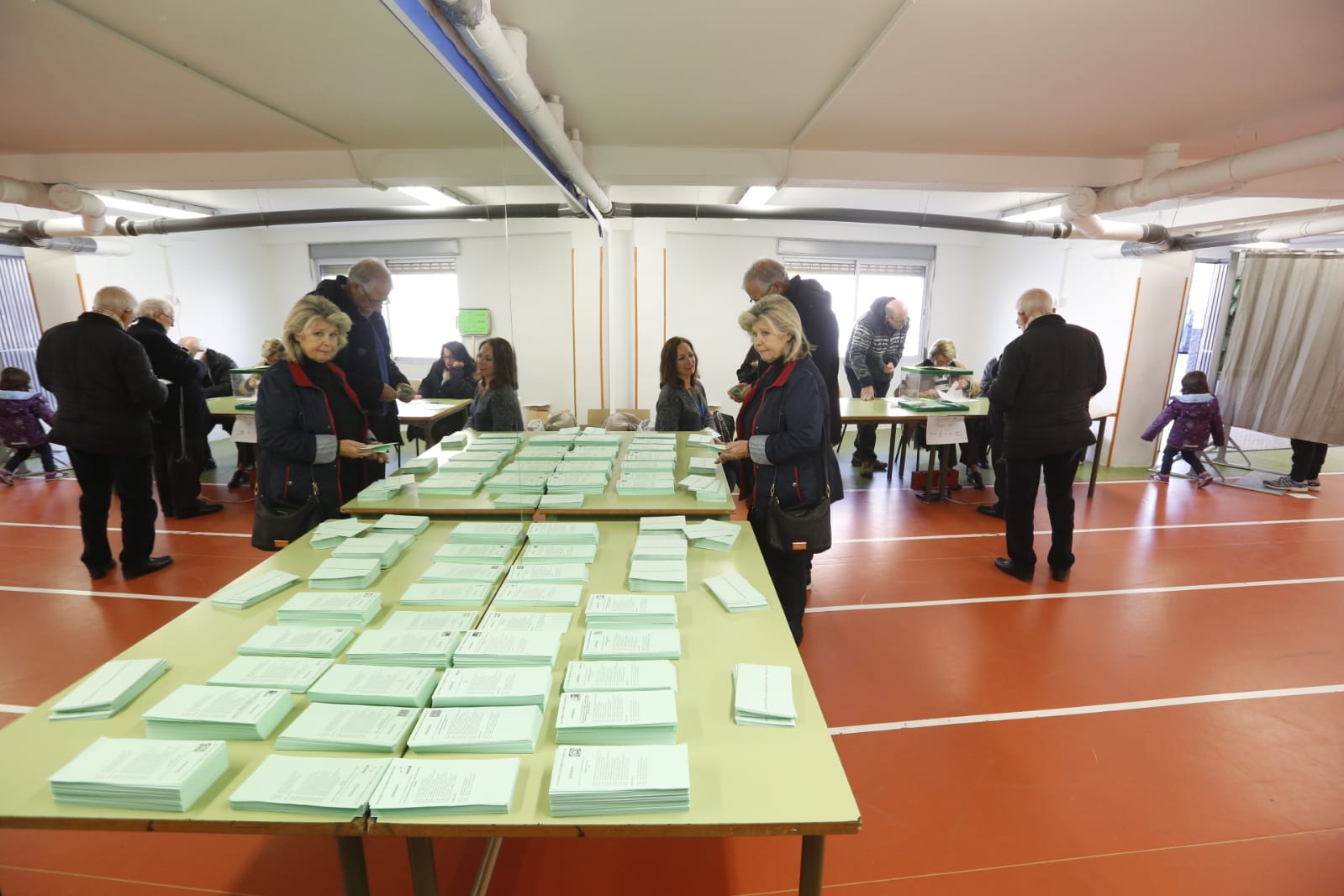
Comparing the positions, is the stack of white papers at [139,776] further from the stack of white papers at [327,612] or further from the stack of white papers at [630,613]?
the stack of white papers at [630,613]

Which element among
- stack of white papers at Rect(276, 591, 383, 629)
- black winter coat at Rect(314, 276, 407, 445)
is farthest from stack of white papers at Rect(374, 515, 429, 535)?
stack of white papers at Rect(276, 591, 383, 629)

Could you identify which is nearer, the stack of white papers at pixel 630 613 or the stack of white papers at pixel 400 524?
the stack of white papers at pixel 630 613

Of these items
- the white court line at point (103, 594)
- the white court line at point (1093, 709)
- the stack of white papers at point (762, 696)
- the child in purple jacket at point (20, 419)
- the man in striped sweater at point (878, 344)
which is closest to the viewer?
the stack of white papers at point (762, 696)

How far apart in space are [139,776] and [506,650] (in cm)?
70

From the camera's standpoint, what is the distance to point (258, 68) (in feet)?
6.83

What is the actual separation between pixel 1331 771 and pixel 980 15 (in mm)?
3342

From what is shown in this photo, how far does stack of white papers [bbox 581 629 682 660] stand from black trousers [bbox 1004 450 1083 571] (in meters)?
3.09

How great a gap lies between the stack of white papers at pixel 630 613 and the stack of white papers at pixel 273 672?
0.67 m

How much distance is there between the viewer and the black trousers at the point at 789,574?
9.14 ft

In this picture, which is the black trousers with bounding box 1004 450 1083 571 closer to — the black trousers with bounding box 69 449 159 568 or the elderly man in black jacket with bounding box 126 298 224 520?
the elderly man in black jacket with bounding box 126 298 224 520

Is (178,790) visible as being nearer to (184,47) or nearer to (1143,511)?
(184,47)

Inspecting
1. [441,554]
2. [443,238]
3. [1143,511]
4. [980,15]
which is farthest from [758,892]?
[1143,511]

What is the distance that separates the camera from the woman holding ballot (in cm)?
179

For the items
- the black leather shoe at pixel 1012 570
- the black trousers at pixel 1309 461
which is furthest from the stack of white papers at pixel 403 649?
the black trousers at pixel 1309 461
